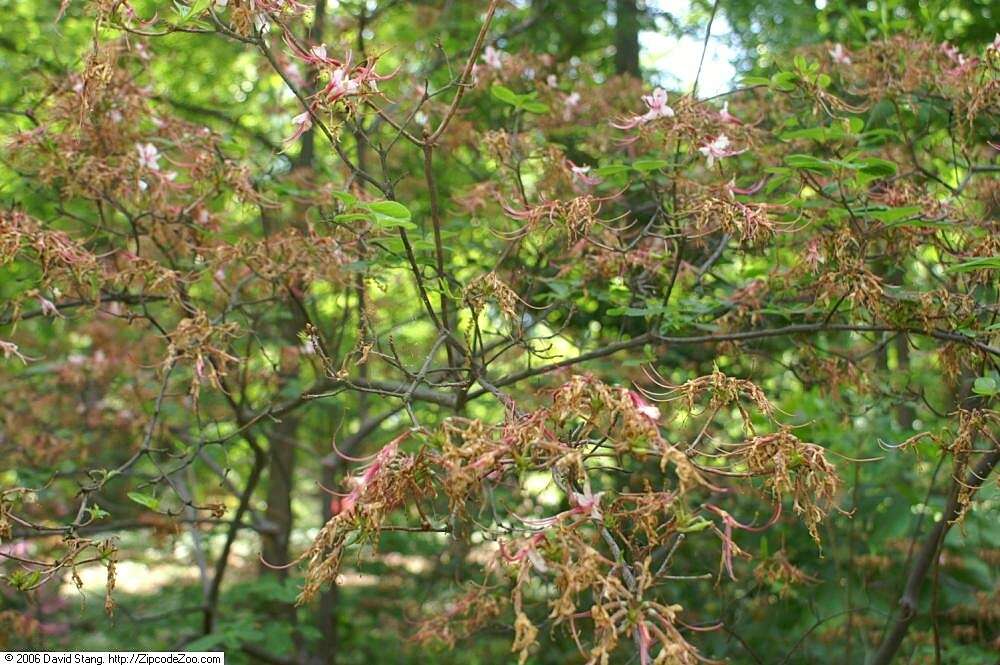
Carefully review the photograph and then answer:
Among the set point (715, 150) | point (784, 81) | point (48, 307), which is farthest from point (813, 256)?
point (48, 307)

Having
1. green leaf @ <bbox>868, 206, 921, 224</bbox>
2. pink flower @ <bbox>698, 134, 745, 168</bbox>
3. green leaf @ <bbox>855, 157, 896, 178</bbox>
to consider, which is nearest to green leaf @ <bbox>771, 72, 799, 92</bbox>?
pink flower @ <bbox>698, 134, 745, 168</bbox>

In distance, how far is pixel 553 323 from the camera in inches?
150

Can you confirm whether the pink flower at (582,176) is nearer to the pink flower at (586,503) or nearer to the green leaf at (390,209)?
the green leaf at (390,209)

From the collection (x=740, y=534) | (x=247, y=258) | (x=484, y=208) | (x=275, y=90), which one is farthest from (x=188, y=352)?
(x=275, y=90)

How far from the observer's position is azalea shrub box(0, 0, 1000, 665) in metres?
1.85

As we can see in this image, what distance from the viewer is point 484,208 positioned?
3701 millimetres

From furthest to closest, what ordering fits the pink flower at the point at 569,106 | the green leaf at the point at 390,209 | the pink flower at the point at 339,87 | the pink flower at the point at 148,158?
1. the pink flower at the point at 569,106
2. the pink flower at the point at 148,158
3. the pink flower at the point at 339,87
4. the green leaf at the point at 390,209

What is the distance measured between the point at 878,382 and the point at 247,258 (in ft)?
7.45

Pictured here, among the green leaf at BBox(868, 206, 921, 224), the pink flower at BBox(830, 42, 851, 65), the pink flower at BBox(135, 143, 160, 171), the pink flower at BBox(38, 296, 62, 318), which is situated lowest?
the green leaf at BBox(868, 206, 921, 224)

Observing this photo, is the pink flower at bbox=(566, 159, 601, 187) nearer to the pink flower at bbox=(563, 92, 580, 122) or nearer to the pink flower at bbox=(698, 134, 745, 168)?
the pink flower at bbox=(698, 134, 745, 168)

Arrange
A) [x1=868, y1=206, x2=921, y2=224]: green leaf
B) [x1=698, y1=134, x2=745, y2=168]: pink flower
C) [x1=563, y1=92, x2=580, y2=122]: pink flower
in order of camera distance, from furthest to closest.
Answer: [x1=563, y1=92, x2=580, y2=122]: pink flower, [x1=698, y1=134, x2=745, y2=168]: pink flower, [x1=868, y1=206, x2=921, y2=224]: green leaf

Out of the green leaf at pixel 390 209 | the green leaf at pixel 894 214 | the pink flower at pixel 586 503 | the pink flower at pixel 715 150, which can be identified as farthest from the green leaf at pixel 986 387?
the green leaf at pixel 390 209

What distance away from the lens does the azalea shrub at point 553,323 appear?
1850mm

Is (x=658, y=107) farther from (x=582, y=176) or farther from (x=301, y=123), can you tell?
(x=301, y=123)
